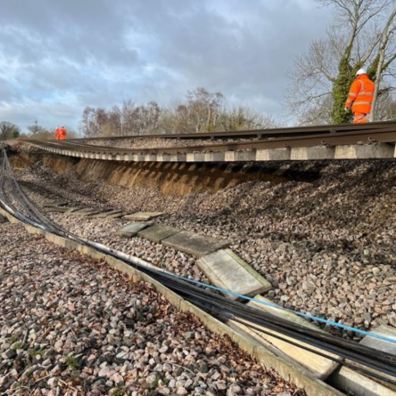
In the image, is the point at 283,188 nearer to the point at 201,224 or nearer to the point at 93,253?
the point at 201,224

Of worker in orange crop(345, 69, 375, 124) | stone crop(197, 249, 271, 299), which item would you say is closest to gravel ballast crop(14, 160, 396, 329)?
stone crop(197, 249, 271, 299)

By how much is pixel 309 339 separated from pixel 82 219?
7303 mm

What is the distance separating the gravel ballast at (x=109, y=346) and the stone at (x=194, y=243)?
1321 mm

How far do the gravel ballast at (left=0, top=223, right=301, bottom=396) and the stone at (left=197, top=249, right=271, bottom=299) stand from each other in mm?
939

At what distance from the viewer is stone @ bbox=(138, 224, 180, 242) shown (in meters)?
6.68

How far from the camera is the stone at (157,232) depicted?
6.68 metres

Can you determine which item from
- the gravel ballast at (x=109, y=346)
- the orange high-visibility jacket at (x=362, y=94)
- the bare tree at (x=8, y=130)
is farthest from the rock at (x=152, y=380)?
the bare tree at (x=8, y=130)

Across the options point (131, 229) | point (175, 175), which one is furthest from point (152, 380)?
point (175, 175)

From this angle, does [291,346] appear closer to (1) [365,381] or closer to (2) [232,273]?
(1) [365,381]

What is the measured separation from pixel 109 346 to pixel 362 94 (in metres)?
9.36

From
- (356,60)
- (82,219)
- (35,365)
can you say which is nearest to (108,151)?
(82,219)

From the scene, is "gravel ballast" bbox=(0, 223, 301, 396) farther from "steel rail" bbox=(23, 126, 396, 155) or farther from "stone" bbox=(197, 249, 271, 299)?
"steel rail" bbox=(23, 126, 396, 155)

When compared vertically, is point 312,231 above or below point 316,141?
below

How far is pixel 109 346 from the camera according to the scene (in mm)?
3305
